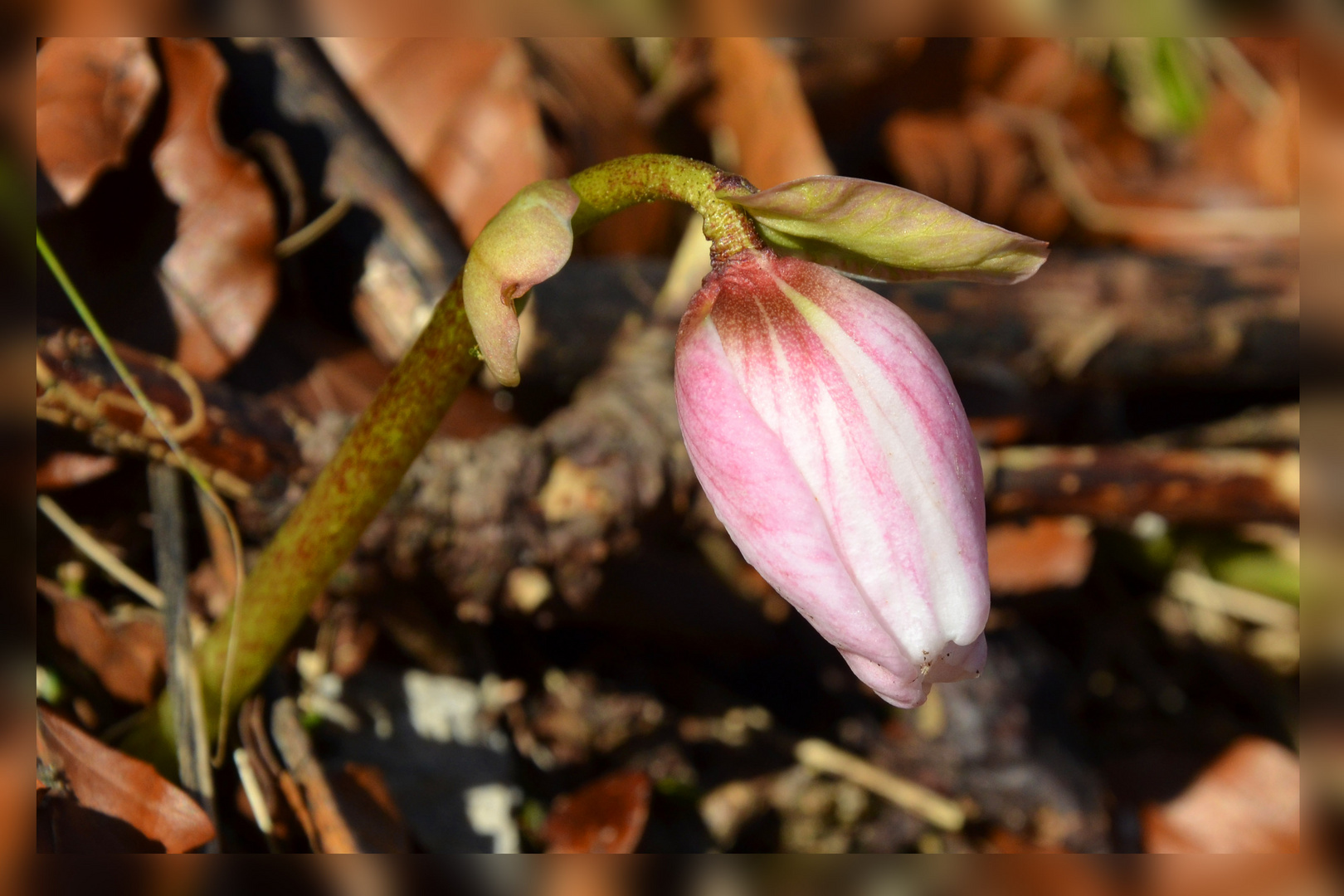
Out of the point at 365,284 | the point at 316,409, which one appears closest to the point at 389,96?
the point at 365,284

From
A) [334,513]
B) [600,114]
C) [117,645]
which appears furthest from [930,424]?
[600,114]

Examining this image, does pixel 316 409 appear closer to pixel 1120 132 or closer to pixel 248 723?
pixel 248 723

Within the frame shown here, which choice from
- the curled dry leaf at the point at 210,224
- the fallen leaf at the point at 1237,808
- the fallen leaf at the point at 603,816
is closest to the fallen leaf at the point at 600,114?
the curled dry leaf at the point at 210,224

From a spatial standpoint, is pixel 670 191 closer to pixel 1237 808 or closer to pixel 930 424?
pixel 930 424

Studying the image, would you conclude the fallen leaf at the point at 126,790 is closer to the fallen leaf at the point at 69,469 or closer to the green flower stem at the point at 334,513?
the green flower stem at the point at 334,513

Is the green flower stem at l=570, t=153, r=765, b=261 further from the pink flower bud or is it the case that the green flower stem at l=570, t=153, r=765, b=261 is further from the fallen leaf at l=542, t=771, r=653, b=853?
the fallen leaf at l=542, t=771, r=653, b=853

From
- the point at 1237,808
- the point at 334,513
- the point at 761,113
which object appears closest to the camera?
the point at 334,513
